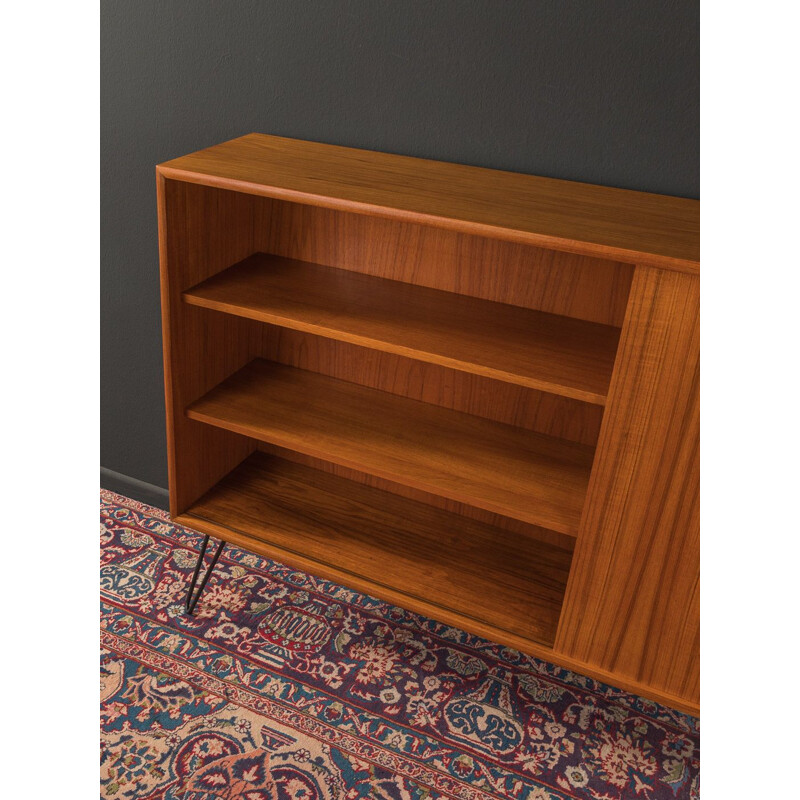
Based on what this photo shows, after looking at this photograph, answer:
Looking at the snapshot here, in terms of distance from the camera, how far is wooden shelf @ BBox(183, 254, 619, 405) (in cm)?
123

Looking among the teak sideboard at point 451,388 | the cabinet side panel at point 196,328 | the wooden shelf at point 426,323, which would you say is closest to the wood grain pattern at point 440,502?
the teak sideboard at point 451,388

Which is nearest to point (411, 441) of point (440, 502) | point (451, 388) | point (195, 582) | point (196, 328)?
point (451, 388)

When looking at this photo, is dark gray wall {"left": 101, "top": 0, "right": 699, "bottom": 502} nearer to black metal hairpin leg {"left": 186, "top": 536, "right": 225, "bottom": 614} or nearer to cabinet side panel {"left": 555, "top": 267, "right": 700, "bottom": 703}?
cabinet side panel {"left": 555, "top": 267, "right": 700, "bottom": 703}

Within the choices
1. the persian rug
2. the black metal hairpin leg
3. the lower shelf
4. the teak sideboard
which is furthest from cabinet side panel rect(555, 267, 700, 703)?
the black metal hairpin leg

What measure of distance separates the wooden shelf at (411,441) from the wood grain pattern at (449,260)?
0.26 m

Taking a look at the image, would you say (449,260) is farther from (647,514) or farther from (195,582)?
(195,582)

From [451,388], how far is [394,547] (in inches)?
13.8

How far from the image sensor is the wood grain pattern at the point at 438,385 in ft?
4.84

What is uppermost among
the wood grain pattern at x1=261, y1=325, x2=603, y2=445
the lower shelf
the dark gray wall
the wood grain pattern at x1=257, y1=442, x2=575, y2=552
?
the dark gray wall

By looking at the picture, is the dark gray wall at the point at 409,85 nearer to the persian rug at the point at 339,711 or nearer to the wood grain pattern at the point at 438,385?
the wood grain pattern at the point at 438,385

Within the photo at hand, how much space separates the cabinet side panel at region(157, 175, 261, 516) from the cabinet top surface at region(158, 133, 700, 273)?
0.09 meters

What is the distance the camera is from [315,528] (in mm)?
1590

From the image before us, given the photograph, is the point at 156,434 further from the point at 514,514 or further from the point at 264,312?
the point at 514,514

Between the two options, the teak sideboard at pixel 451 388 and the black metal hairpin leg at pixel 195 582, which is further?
the black metal hairpin leg at pixel 195 582
